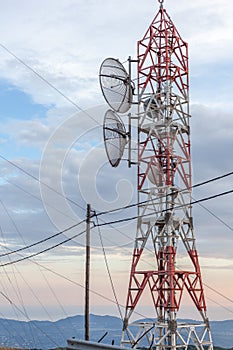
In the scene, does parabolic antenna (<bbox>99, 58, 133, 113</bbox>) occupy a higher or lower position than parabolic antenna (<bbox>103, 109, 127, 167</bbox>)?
higher

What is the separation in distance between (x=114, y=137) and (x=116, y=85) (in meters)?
2.77

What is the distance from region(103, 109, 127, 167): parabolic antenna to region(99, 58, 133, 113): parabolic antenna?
57 centimetres

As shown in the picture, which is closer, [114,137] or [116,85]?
[114,137]

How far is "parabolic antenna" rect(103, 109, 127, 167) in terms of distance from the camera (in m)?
26.8

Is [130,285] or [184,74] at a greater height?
[184,74]

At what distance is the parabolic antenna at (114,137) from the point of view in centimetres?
2678

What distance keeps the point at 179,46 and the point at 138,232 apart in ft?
34.1

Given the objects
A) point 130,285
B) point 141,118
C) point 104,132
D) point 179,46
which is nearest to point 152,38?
point 179,46

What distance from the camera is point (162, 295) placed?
89.8 feet

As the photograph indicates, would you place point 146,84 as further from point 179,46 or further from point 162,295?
point 162,295

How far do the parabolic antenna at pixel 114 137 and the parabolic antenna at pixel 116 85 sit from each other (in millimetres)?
575

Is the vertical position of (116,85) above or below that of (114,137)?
above

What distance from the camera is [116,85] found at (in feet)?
92.1

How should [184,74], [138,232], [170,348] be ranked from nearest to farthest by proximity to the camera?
1. [170,348]
2. [138,232]
3. [184,74]
